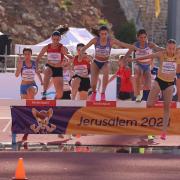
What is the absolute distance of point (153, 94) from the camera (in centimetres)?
1356

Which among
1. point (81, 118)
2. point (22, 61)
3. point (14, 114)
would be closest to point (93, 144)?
point (81, 118)

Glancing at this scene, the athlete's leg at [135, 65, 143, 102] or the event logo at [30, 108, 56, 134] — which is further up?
the athlete's leg at [135, 65, 143, 102]

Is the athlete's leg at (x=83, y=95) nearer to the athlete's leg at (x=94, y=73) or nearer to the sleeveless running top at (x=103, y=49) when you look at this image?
the athlete's leg at (x=94, y=73)

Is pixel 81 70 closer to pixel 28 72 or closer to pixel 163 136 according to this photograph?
pixel 28 72

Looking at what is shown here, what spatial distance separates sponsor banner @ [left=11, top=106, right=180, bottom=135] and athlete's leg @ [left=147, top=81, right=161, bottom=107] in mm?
227

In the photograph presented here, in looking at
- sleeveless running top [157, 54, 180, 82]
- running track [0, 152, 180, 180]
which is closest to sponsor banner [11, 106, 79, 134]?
running track [0, 152, 180, 180]

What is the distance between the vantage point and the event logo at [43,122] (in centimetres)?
1375

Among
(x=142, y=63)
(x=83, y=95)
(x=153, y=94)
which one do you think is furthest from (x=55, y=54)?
(x=153, y=94)

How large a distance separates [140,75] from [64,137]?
2251mm

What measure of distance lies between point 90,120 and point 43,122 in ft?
3.16

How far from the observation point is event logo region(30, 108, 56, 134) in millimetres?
13750

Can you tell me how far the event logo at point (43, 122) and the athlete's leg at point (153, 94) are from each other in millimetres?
1962

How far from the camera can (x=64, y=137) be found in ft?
49.7

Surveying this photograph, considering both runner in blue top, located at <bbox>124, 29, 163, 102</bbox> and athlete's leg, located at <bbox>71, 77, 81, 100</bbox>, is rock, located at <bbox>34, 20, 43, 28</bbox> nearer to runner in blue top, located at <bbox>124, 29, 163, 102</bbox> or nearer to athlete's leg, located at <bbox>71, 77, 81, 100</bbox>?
athlete's leg, located at <bbox>71, 77, 81, 100</bbox>
